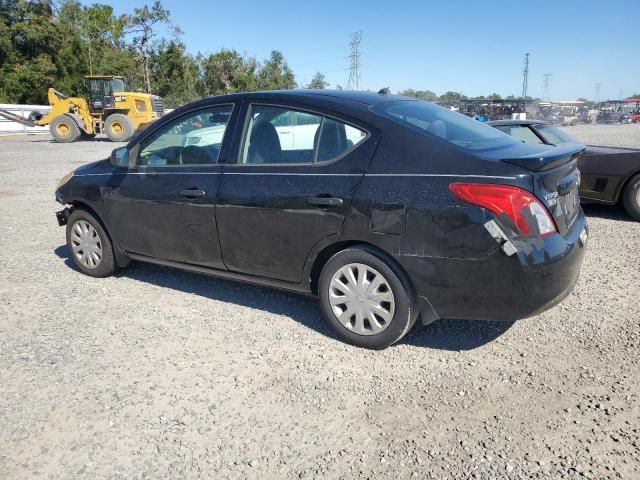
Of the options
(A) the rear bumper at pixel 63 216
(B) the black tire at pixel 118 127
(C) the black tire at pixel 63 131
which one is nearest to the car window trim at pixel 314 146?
(A) the rear bumper at pixel 63 216

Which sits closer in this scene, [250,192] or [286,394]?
[286,394]

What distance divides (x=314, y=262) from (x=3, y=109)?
113 feet

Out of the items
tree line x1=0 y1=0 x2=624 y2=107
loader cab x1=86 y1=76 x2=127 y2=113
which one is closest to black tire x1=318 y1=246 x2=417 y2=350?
loader cab x1=86 y1=76 x2=127 y2=113

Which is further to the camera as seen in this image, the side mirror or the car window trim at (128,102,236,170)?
the side mirror

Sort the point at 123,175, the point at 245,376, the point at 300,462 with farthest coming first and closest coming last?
the point at 123,175, the point at 245,376, the point at 300,462

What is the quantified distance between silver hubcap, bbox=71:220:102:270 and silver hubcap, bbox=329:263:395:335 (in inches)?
105

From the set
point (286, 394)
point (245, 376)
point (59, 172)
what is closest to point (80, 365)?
point (245, 376)

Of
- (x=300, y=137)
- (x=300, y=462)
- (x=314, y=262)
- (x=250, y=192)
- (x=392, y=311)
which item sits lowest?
(x=300, y=462)

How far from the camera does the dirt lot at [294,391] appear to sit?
2.41 meters

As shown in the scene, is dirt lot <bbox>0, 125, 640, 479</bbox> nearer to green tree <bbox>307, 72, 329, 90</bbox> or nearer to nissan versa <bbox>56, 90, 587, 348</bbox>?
nissan versa <bbox>56, 90, 587, 348</bbox>

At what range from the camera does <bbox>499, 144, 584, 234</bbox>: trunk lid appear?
2928 millimetres

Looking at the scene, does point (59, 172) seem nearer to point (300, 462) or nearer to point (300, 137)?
point (300, 137)

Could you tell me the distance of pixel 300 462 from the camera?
7.90ft

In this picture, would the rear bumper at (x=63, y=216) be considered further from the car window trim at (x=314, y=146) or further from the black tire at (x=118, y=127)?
the black tire at (x=118, y=127)
